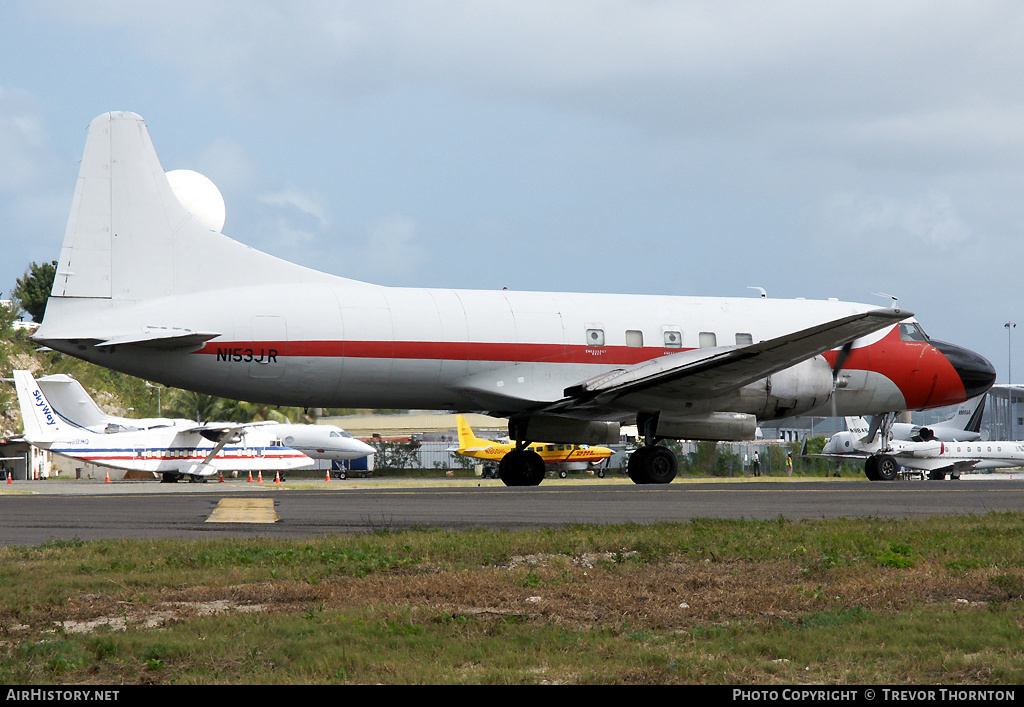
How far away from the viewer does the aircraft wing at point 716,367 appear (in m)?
21.2

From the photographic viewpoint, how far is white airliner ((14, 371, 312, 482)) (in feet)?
153

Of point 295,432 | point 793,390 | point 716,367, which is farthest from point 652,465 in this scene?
point 295,432

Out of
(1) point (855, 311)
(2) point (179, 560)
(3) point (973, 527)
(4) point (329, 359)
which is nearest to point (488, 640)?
(2) point (179, 560)

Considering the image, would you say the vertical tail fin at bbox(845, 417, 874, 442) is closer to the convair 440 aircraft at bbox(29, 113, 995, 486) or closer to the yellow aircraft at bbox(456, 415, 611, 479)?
the yellow aircraft at bbox(456, 415, 611, 479)

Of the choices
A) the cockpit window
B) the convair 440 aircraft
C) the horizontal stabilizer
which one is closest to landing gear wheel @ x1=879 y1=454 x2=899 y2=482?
the cockpit window

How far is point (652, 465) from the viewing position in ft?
78.1

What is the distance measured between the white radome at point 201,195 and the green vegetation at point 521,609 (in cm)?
2318

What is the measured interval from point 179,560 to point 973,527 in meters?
9.29

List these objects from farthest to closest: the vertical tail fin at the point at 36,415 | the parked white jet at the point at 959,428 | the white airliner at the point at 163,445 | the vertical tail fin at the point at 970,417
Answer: the parked white jet at the point at 959,428
the vertical tail fin at the point at 970,417
the white airliner at the point at 163,445
the vertical tail fin at the point at 36,415

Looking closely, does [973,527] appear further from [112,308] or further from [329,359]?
[112,308]

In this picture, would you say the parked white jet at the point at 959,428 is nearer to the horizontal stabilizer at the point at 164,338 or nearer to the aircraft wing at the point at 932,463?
the aircraft wing at the point at 932,463

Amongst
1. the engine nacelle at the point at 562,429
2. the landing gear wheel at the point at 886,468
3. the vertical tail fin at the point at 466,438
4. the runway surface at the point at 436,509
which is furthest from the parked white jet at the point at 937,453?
the runway surface at the point at 436,509

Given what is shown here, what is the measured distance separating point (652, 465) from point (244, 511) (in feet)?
36.1

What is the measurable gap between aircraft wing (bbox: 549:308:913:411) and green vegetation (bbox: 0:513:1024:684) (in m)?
10.4
